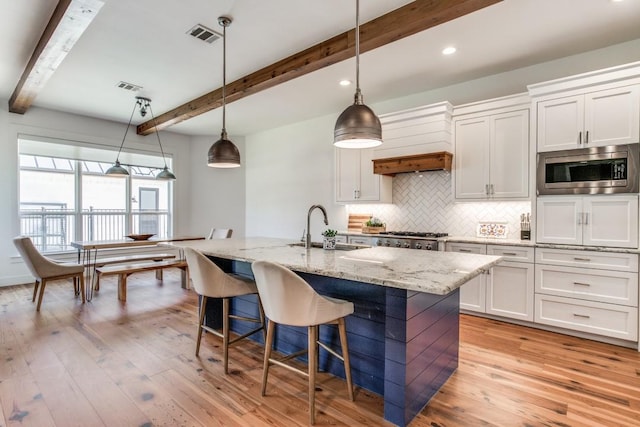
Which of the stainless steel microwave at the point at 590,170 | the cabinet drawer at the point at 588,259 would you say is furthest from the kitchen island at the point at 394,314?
the stainless steel microwave at the point at 590,170

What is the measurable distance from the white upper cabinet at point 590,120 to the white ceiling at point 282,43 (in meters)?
0.59

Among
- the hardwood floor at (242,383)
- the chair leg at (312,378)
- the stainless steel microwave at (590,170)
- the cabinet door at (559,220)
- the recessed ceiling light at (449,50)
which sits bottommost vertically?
the hardwood floor at (242,383)

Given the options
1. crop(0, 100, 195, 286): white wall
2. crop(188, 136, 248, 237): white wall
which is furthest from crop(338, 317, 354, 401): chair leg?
crop(0, 100, 195, 286): white wall

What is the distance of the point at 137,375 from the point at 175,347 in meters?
0.50

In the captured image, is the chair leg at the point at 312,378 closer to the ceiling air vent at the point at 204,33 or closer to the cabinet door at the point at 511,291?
the cabinet door at the point at 511,291

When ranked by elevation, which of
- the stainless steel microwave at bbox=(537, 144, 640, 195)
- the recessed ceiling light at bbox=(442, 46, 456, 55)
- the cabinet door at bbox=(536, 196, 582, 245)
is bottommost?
the cabinet door at bbox=(536, 196, 582, 245)

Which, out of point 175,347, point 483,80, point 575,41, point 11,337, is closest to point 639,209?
point 575,41

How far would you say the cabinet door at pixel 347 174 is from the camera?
4.97 m

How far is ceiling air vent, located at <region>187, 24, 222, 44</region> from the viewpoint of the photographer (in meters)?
2.98

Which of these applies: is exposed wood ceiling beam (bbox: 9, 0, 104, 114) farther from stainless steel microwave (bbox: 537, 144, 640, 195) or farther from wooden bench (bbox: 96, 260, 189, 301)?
stainless steel microwave (bbox: 537, 144, 640, 195)

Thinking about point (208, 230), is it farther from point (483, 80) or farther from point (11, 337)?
point (483, 80)

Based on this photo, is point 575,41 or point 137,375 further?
point 575,41

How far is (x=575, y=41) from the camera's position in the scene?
3188 mm

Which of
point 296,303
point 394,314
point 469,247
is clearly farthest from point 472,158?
point 296,303
